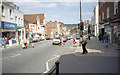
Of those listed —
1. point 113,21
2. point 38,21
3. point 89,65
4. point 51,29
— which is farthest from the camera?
Result: point 51,29

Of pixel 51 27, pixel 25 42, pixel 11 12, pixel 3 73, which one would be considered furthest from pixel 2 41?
pixel 51 27

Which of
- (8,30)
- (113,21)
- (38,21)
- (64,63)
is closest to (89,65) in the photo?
(64,63)

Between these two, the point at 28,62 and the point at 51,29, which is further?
the point at 51,29

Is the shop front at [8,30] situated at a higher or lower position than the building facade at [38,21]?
lower

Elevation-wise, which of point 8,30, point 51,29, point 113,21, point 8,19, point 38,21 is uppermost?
point 38,21

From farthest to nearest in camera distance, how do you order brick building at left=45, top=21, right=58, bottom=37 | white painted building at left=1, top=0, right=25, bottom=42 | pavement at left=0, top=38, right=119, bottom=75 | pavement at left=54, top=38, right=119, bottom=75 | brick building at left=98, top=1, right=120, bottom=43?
brick building at left=45, top=21, right=58, bottom=37 → white painted building at left=1, top=0, right=25, bottom=42 → brick building at left=98, top=1, right=120, bottom=43 → pavement at left=0, top=38, right=119, bottom=75 → pavement at left=54, top=38, right=119, bottom=75

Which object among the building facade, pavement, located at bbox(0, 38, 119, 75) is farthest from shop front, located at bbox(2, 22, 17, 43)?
the building facade

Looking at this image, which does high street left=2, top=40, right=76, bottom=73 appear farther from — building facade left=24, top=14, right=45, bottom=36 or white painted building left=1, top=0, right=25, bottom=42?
building facade left=24, top=14, right=45, bottom=36

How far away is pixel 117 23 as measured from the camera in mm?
15875

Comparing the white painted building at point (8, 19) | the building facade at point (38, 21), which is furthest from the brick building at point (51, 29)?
the white painted building at point (8, 19)

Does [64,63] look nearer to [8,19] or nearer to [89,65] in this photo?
[89,65]

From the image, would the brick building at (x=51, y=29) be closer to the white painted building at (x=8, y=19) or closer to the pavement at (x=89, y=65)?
the white painted building at (x=8, y=19)

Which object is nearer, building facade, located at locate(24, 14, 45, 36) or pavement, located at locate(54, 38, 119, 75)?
pavement, located at locate(54, 38, 119, 75)

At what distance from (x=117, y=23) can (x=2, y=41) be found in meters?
16.0
